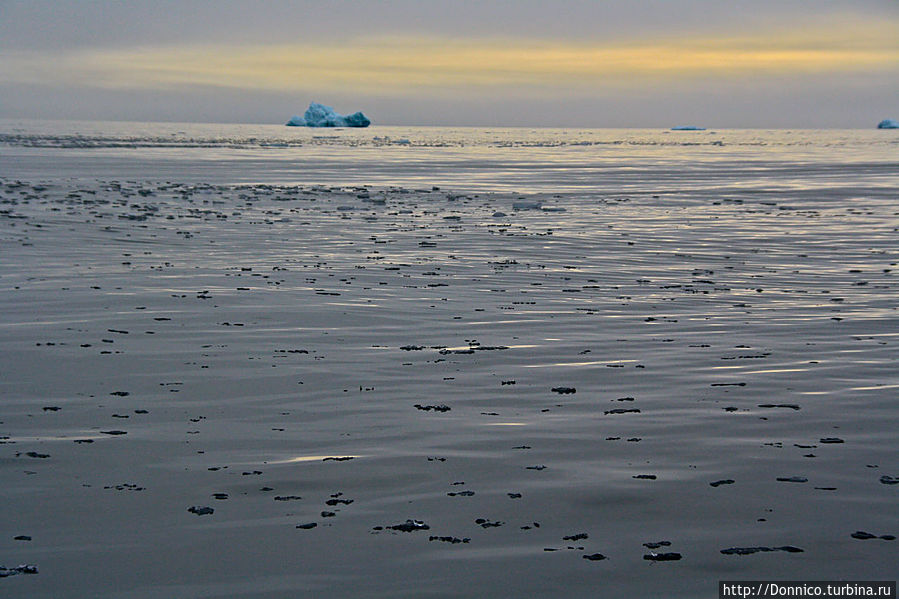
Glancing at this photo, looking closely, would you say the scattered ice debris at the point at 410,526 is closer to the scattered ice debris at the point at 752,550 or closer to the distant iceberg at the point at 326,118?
the scattered ice debris at the point at 752,550

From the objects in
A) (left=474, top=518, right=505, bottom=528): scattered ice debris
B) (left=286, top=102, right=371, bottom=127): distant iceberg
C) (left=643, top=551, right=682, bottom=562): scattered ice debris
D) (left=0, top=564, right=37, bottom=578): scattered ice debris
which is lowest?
(left=0, top=564, right=37, bottom=578): scattered ice debris

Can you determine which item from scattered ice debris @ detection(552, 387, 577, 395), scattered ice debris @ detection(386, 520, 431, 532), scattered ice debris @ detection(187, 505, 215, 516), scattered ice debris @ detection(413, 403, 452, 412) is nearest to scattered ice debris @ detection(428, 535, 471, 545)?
scattered ice debris @ detection(386, 520, 431, 532)

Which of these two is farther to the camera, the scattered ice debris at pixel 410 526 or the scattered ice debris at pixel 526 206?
the scattered ice debris at pixel 526 206

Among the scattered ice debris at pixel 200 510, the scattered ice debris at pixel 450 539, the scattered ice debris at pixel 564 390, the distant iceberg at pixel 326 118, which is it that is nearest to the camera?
the scattered ice debris at pixel 450 539

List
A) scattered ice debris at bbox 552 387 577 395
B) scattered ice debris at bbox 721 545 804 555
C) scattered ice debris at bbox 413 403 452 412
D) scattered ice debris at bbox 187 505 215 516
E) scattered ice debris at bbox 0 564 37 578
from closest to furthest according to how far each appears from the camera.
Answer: scattered ice debris at bbox 0 564 37 578 < scattered ice debris at bbox 721 545 804 555 < scattered ice debris at bbox 187 505 215 516 < scattered ice debris at bbox 413 403 452 412 < scattered ice debris at bbox 552 387 577 395

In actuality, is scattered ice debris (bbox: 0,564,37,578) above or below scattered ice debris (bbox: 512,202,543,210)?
below

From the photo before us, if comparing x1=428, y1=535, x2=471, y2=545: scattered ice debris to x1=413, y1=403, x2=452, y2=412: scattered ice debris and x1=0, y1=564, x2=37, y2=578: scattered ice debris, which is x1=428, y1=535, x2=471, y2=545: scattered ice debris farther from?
x1=413, y1=403, x2=452, y2=412: scattered ice debris

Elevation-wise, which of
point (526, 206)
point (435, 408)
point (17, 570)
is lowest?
point (17, 570)

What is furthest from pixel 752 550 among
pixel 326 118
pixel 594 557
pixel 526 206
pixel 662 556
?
pixel 326 118

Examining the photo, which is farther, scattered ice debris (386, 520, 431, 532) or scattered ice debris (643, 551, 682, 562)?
scattered ice debris (386, 520, 431, 532)

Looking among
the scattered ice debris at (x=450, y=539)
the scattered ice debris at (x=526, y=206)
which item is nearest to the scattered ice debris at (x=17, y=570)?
the scattered ice debris at (x=450, y=539)

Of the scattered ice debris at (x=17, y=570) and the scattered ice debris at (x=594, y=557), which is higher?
the scattered ice debris at (x=594, y=557)

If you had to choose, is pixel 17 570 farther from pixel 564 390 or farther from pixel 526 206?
pixel 526 206

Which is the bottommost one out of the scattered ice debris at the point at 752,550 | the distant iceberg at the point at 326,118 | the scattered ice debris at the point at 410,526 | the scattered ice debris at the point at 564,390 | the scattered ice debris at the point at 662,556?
the scattered ice debris at the point at 410,526
